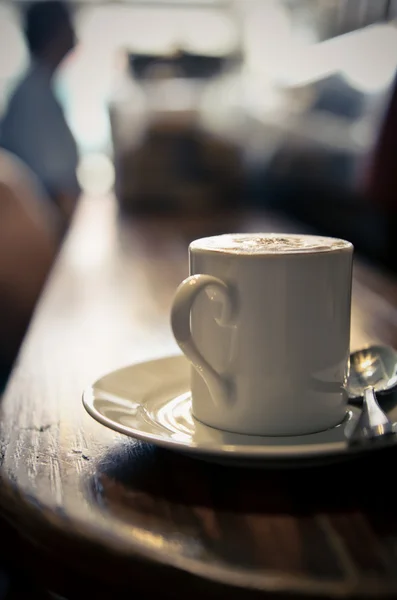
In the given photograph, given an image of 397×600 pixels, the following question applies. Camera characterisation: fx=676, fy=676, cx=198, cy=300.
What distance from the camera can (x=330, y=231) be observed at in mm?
1673

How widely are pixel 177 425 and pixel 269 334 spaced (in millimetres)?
83

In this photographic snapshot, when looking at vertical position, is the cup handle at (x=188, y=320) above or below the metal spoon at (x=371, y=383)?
above

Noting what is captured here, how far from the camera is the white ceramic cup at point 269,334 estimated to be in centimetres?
39

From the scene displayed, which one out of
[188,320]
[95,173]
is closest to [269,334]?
[188,320]

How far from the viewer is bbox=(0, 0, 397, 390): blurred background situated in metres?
1.47

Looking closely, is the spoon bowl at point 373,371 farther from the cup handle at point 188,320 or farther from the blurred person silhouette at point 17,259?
the blurred person silhouette at point 17,259

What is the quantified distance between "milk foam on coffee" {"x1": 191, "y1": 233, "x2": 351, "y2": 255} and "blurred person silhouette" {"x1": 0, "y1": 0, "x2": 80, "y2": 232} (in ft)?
8.11

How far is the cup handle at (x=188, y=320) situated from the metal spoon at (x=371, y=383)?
0.08 metres

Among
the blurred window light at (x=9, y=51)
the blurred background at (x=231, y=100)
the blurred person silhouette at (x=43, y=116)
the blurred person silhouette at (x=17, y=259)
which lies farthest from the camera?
the blurred window light at (x=9, y=51)

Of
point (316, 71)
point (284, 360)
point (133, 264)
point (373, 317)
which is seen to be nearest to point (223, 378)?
point (284, 360)

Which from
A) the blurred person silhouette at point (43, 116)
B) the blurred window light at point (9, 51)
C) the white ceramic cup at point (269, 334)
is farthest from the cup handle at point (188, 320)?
the blurred window light at point (9, 51)

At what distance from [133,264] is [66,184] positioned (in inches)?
73.8

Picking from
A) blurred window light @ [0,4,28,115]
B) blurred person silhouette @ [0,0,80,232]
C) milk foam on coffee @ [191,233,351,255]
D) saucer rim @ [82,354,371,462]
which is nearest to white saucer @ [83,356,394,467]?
saucer rim @ [82,354,371,462]

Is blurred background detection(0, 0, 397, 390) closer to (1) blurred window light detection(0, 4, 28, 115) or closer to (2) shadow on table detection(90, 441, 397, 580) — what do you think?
(1) blurred window light detection(0, 4, 28, 115)
